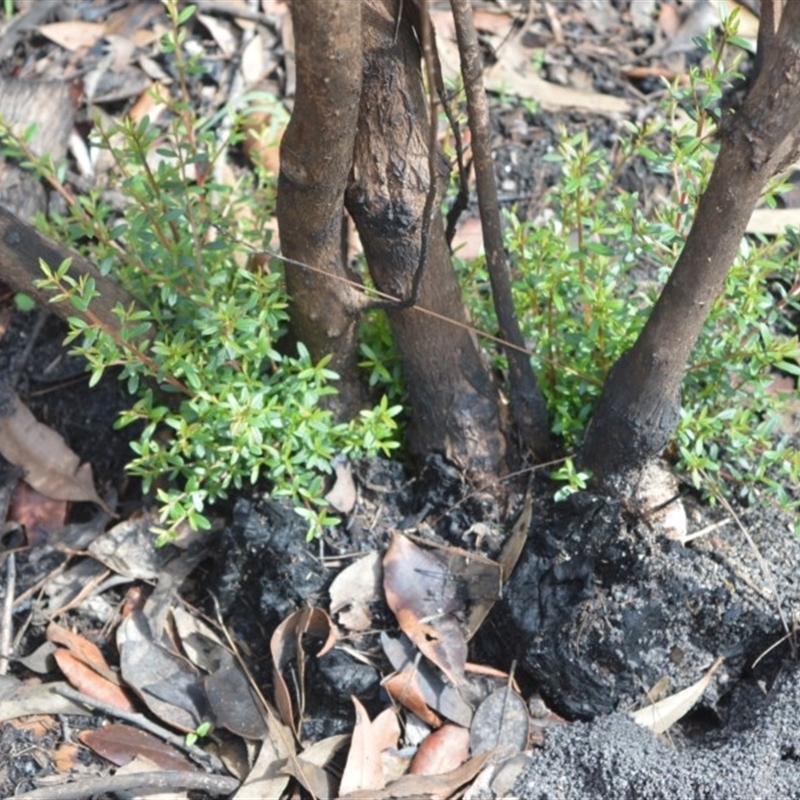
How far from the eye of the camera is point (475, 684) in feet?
8.69

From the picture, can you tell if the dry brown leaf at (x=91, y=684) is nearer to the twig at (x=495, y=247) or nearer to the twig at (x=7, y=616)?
the twig at (x=7, y=616)

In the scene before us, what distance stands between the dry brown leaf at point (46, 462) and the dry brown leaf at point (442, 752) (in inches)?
39.0

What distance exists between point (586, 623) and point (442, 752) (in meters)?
0.41

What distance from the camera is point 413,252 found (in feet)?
8.05

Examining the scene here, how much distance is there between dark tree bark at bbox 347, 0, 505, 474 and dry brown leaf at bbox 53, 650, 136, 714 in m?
0.85

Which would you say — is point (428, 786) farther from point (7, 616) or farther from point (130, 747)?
point (7, 616)

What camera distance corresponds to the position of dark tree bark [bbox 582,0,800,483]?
1.89 m

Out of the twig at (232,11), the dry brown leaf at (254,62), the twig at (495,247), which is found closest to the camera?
the twig at (495,247)

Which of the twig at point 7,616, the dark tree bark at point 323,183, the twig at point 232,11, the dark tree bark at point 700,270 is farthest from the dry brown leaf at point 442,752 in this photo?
the twig at point 232,11

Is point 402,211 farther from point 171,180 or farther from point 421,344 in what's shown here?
point 171,180

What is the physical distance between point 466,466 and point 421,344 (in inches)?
12.5

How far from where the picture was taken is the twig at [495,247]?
7.31ft

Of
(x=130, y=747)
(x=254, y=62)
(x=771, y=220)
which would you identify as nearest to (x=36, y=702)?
(x=130, y=747)

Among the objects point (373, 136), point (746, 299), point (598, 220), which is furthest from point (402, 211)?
point (746, 299)
